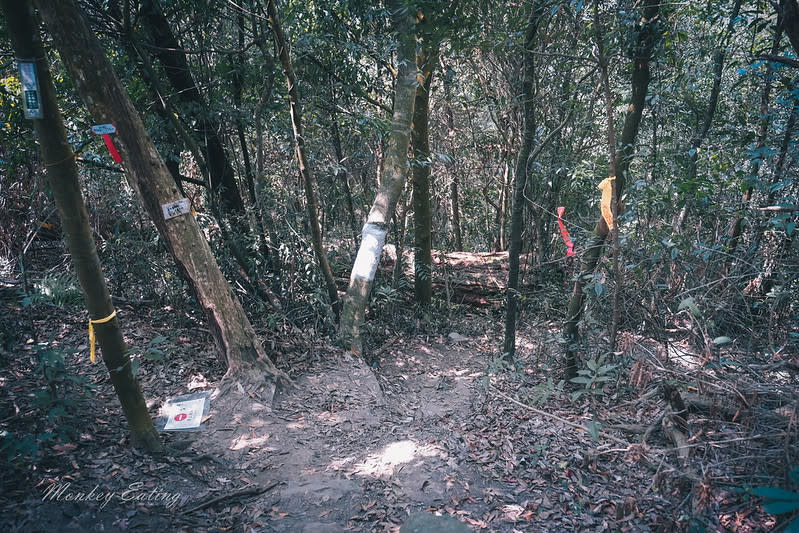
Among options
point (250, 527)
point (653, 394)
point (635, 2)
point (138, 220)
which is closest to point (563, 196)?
point (635, 2)

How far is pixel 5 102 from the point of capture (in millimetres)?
4770

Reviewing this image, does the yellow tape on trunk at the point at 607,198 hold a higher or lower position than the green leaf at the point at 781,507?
higher

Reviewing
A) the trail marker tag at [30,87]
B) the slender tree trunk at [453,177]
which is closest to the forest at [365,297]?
the trail marker tag at [30,87]

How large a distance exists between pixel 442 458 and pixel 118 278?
4.66m

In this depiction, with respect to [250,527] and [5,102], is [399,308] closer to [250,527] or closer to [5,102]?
[250,527]

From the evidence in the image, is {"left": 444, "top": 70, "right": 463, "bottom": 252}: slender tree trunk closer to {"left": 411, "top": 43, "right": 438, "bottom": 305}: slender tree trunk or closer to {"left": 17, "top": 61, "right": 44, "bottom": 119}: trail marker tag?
{"left": 411, "top": 43, "right": 438, "bottom": 305}: slender tree trunk

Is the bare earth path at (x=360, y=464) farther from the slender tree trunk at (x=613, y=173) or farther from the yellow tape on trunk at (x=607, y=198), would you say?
the yellow tape on trunk at (x=607, y=198)

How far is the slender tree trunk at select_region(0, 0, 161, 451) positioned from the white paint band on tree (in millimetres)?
3245

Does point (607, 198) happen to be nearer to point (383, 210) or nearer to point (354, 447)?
point (383, 210)

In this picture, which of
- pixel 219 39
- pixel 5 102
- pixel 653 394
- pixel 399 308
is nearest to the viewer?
pixel 653 394

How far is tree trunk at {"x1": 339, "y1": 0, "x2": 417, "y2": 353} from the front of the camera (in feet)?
19.0

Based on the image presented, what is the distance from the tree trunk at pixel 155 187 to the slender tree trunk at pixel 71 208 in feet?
3.15

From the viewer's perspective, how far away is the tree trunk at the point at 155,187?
3180mm

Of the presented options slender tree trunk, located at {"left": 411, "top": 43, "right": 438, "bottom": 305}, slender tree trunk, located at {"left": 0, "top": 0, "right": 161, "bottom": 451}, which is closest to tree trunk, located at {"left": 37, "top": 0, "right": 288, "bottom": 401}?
slender tree trunk, located at {"left": 0, "top": 0, "right": 161, "bottom": 451}
